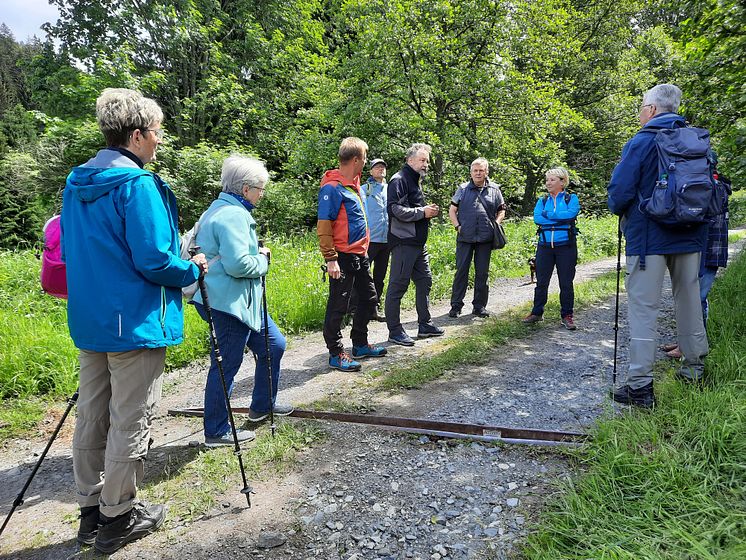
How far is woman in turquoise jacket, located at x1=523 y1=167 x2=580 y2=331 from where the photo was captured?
609 centimetres

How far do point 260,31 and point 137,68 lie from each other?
5.55m

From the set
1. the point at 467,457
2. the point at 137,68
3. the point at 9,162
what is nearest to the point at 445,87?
the point at 467,457

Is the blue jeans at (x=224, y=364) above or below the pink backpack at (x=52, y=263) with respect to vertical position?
below

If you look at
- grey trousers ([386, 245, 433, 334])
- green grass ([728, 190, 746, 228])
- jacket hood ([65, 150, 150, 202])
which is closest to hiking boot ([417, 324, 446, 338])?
grey trousers ([386, 245, 433, 334])

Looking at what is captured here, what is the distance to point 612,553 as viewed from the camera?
2.04 meters

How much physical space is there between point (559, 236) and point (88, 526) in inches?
227

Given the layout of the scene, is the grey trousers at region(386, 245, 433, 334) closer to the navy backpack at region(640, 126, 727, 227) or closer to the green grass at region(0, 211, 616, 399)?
the green grass at region(0, 211, 616, 399)

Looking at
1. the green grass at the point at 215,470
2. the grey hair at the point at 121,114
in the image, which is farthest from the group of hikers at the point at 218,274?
the green grass at the point at 215,470

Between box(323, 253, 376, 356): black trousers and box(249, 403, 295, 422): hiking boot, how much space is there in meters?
1.15

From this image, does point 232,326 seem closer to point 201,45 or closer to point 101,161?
point 101,161

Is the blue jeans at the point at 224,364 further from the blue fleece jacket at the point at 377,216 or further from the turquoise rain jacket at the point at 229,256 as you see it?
the blue fleece jacket at the point at 377,216

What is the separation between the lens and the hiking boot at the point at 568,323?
20.6 feet

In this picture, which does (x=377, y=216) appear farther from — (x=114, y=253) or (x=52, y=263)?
(x=114, y=253)

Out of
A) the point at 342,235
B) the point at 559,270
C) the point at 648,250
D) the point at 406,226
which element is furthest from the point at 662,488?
the point at 559,270
